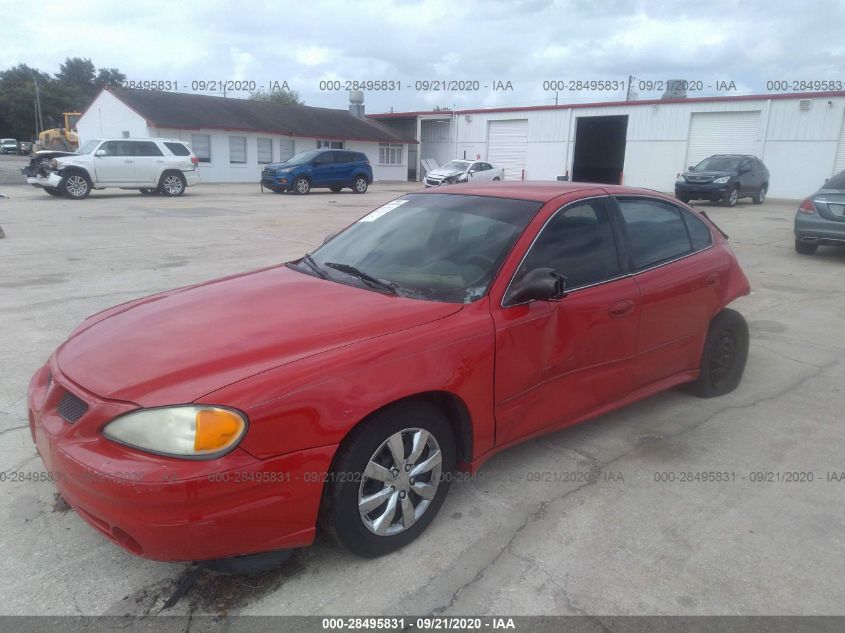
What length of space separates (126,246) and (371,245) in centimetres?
853

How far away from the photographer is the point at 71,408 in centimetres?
248

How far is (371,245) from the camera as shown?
3693mm

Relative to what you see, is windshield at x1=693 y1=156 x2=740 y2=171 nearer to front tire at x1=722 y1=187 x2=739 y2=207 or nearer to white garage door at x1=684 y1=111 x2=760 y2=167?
front tire at x1=722 y1=187 x2=739 y2=207

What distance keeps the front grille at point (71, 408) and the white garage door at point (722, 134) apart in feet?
103

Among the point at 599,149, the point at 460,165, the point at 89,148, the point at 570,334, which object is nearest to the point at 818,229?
the point at 570,334

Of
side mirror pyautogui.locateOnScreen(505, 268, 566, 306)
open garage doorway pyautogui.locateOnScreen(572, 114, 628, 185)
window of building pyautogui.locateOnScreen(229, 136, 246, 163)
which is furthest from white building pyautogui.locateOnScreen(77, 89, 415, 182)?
side mirror pyautogui.locateOnScreen(505, 268, 566, 306)

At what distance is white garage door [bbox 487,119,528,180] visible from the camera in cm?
3722

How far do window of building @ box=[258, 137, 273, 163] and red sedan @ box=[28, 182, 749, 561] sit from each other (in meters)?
32.3

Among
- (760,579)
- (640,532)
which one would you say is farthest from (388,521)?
(760,579)

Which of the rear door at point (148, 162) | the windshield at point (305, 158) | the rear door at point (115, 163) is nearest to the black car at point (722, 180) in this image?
the windshield at point (305, 158)

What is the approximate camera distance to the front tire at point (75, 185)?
61.5ft

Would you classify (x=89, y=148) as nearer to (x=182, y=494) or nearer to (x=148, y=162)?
(x=148, y=162)

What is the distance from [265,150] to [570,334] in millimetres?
33888

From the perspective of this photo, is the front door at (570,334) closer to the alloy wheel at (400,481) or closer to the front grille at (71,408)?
the alloy wheel at (400,481)
